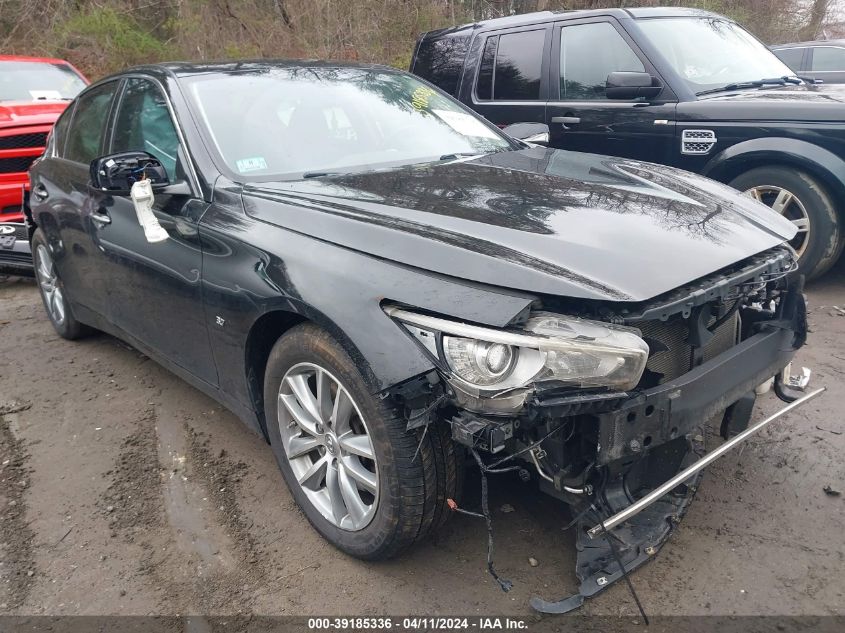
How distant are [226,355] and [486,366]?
1295 mm

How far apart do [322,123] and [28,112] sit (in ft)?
16.8

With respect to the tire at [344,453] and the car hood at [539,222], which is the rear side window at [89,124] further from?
the tire at [344,453]

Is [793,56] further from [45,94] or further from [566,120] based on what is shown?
[45,94]

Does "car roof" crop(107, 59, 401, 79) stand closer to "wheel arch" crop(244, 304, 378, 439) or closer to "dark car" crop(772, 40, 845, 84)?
"wheel arch" crop(244, 304, 378, 439)

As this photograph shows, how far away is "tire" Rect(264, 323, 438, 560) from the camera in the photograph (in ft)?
6.97

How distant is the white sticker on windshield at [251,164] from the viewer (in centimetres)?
286

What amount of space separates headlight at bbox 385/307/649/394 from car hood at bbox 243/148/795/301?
0.34ft

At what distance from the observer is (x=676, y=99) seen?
4910 millimetres

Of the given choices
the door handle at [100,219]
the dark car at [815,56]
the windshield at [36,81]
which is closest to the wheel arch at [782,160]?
the door handle at [100,219]

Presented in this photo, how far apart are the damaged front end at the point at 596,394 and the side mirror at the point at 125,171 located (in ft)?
4.86

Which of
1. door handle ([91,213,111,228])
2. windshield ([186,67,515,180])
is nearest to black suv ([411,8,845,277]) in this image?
windshield ([186,67,515,180])

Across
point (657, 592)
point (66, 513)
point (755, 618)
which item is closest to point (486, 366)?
point (657, 592)

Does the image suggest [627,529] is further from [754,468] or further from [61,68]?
[61,68]

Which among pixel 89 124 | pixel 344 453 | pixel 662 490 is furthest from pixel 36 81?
pixel 662 490
